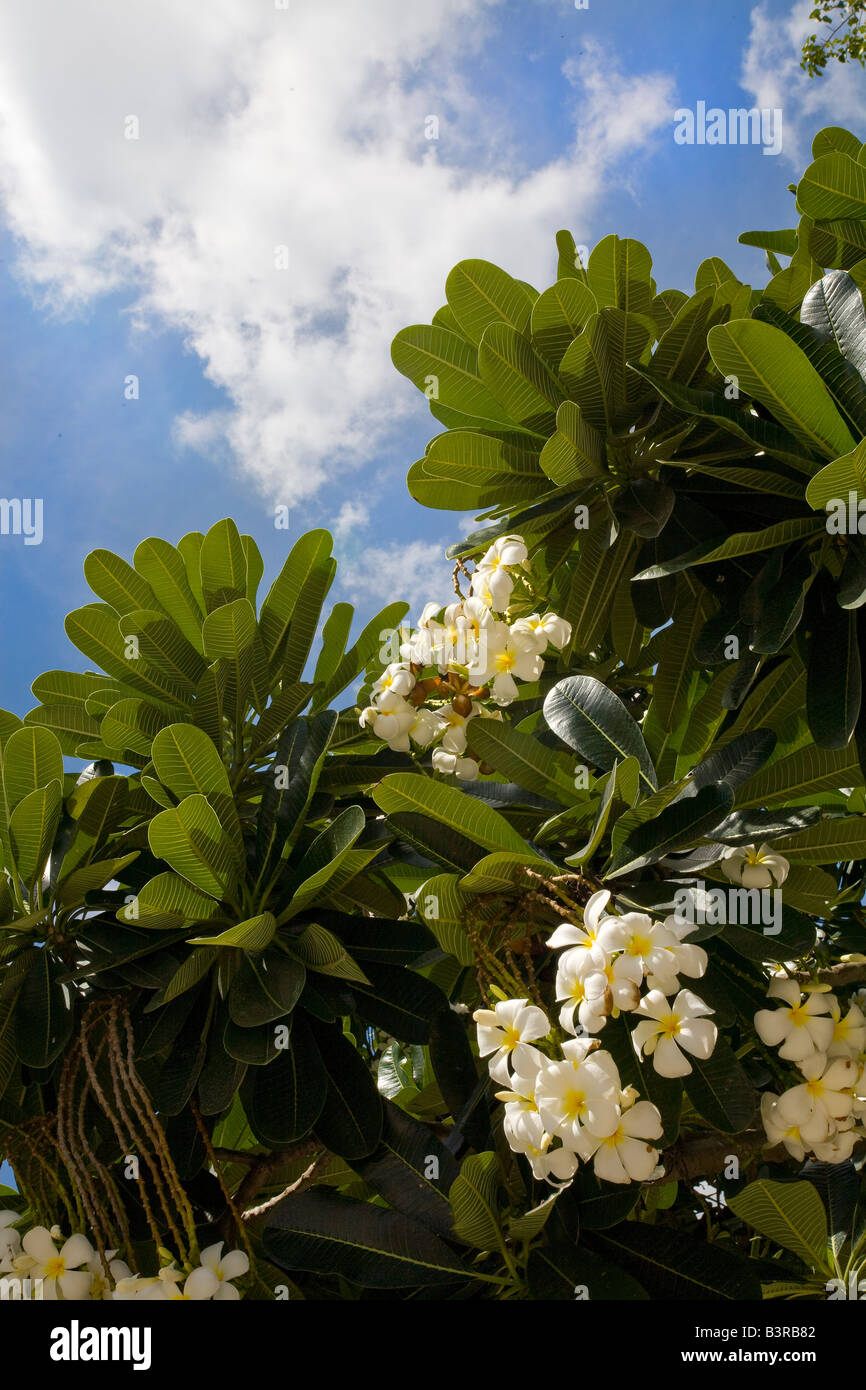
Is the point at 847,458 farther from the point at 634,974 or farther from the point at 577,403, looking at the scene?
the point at 634,974

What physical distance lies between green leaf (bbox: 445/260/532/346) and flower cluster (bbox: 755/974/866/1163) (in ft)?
3.78

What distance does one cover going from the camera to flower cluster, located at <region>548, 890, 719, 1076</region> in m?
1.10

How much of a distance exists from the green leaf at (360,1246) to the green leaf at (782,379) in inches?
48.9

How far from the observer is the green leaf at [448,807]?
134cm

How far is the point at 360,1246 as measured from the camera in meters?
1.46

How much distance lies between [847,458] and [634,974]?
672 millimetres

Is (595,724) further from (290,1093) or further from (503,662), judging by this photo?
(290,1093)

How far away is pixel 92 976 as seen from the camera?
165cm

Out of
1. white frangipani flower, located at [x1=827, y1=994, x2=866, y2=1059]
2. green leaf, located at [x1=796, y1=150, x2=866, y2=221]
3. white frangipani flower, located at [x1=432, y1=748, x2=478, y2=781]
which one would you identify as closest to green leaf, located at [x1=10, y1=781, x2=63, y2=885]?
white frangipani flower, located at [x1=432, y1=748, x2=478, y2=781]

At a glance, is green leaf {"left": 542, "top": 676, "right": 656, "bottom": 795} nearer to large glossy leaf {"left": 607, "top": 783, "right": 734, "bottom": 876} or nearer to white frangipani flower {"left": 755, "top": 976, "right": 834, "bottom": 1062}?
large glossy leaf {"left": 607, "top": 783, "right": 734, "bottom": 876}

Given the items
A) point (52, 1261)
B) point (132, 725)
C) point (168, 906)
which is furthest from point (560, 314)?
point (52, 1261)

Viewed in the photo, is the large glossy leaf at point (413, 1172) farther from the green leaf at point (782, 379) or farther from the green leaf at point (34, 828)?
the green leaf at point (782, 379)

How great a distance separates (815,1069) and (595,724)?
0.53 meters

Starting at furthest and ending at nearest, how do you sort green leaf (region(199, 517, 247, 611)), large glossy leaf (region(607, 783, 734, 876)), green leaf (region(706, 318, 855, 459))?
1. green leaf (region(199, 517, 247, 611))
2. green leaf (region(706, 318, 855, 459))
3. large glossy leaf (region(607, 783, 734, 876))
